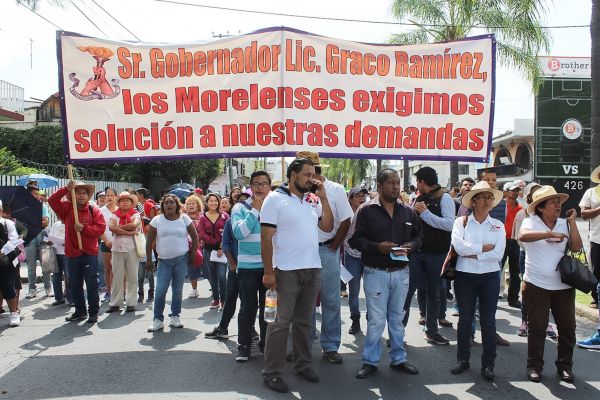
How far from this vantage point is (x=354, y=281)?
6.83 metres

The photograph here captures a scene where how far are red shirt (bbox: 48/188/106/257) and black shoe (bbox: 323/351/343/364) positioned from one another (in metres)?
3.62

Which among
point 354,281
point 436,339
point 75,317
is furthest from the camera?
point 75,317

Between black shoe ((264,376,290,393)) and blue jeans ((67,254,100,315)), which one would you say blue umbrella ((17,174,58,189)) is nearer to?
blue jeans ((67,254,100,315))

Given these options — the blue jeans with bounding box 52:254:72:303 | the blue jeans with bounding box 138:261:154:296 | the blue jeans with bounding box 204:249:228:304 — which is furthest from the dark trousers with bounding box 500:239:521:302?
the blue jeans with bounding box 52:254:72:303

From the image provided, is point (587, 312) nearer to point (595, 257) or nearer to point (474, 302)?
point (595, 257)

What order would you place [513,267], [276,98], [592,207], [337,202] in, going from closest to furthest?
[337,202] < [276,98] < [592,207] < [513,267]

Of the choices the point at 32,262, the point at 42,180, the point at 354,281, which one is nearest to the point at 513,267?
the point at 354,281

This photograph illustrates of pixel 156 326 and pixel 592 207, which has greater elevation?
pixel 592 207

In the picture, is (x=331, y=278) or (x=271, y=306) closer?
(x=271, y=306)

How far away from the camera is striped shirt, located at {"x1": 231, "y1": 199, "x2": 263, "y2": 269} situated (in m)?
5.41

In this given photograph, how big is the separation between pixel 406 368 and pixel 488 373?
2.37 ft

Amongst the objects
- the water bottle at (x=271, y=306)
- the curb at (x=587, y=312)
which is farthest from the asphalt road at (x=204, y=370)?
the water bottle at (x=271, y=306)

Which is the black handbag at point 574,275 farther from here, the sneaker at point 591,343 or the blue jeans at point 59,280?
the blue jeans at point 59,280

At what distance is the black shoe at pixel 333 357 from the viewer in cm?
535
